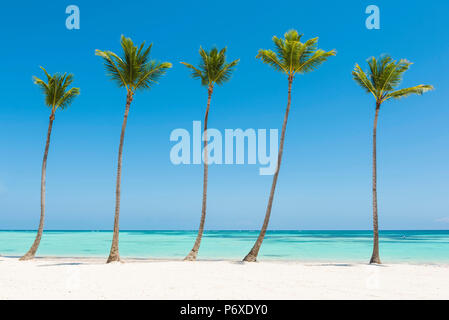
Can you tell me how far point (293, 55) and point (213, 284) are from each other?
10.9m

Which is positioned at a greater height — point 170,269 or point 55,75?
point 55,75

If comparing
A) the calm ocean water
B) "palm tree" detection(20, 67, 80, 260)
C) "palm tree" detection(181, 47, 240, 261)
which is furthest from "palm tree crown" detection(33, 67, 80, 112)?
the calm ocean water

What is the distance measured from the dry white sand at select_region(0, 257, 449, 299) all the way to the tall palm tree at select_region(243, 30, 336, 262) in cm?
346

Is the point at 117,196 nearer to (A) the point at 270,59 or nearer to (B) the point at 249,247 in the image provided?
(A) the point at 270,59

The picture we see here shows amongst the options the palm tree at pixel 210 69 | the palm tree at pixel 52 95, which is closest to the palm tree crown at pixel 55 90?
the palm tree at pixel 52 95

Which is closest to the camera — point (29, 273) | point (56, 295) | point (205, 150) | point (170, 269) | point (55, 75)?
point (56, 295)

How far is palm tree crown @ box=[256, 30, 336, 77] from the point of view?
16.0m

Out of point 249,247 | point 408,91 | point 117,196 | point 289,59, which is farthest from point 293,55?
point 249,247

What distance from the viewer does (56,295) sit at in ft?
25.7

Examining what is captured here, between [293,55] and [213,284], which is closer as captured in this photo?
[213,284]

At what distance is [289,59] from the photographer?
16.3 meters
